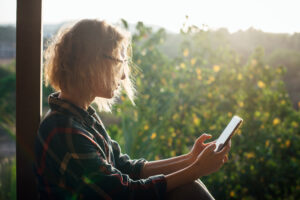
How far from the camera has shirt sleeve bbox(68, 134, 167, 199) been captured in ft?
3.48

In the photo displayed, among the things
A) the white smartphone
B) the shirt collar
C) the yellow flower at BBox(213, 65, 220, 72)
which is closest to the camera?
the shirt collar

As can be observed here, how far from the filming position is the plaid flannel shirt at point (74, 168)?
106 centimetres

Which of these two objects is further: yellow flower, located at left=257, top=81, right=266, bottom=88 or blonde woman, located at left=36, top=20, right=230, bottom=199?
yellow flower, located at left=257, top=81, right=266, bottom=88

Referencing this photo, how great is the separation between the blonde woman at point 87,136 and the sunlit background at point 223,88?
86cm

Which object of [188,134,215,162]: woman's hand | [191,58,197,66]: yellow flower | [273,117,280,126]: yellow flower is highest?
[191,58,197,66]: yellow flower

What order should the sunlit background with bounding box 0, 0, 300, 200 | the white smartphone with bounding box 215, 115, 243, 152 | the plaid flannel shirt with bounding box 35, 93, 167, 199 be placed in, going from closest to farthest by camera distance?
the plaid flannel shirt with bounding box 35, 93, 167, 199, the white smartphone with bounding box 215, 115, 243, 152, the sunlit background with bounding box 0, 0, 300, 200

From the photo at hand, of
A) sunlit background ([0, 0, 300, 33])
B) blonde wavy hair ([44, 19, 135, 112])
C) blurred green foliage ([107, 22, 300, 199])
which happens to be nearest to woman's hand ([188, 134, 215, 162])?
blonde wavy hair ([44, 19, 135, 112])

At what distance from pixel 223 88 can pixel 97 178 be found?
1.66 metres

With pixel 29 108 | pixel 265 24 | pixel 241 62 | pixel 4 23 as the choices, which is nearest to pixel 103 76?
pixel 29 108

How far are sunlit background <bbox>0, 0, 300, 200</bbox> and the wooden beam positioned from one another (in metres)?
0.78

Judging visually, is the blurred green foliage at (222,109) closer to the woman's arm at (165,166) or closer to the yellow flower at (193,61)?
the yellow flower at (193,61)

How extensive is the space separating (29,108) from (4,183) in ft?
2.22

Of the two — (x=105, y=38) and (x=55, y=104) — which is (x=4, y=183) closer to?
(x=55, y=104)

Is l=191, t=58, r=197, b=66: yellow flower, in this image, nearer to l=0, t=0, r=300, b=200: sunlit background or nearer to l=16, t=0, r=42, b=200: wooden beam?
l=0, t=0, r=300, b=200: sunlit background
